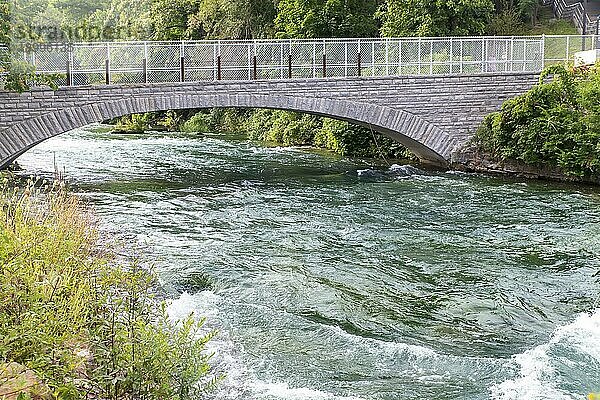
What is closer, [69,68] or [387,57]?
[69,68]

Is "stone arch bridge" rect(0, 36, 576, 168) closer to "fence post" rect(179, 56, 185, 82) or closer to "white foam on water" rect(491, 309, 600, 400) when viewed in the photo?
"fence post" rect(179, 56, 185, 82)

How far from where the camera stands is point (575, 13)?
43.4 metres

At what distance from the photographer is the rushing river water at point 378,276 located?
8.86m

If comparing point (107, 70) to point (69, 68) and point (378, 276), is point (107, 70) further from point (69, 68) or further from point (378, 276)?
point (378, 276)

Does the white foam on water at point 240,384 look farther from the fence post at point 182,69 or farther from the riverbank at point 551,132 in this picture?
the riverbank at point 551,132

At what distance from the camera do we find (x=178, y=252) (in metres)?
14.5

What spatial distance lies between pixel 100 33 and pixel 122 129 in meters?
13.6

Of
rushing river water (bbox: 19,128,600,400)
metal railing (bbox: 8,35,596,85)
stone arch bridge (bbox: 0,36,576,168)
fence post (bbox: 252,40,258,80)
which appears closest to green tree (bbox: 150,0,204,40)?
metal railing (bbox: 8,35,596,85)

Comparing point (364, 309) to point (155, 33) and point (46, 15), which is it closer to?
point (155, 33)

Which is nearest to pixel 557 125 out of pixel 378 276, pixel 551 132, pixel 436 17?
pixel 551 132

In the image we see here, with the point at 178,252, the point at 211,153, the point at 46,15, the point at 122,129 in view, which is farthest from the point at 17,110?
Answer: the point at 46,15

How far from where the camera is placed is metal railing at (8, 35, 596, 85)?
2320 cm

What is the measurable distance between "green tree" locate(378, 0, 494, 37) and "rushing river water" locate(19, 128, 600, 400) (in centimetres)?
976

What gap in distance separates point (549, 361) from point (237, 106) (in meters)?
16.6
